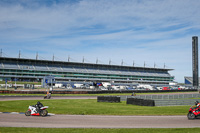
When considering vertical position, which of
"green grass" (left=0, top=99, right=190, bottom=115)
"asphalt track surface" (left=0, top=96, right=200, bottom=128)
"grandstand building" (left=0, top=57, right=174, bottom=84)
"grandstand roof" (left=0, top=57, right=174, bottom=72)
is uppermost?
"grandstand roof" (left=0, top=57, right=174, bottom=72)

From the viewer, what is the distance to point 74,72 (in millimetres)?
135000

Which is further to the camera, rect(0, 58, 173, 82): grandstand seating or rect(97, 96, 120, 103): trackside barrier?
rect(0, 58, 173, 82): grandstand seating

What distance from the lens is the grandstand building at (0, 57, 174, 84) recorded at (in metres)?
121

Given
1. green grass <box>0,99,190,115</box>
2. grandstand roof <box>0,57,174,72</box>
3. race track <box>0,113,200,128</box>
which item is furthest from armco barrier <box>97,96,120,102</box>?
grandstand roof <box>0,57,174,72</box>

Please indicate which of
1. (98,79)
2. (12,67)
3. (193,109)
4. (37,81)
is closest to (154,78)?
(98,79)

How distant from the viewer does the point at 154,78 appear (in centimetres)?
15738

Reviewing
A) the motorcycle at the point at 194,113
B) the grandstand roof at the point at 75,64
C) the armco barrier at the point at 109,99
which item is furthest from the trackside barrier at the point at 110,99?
the grandstand roof at the point at 75,64

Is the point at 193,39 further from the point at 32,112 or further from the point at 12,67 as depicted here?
the point at 32,112

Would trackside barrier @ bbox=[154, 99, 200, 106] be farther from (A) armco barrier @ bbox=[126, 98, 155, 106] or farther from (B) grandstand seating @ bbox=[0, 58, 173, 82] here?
(B) grandstand seating @ bbox=[0, 58, 173, 82]

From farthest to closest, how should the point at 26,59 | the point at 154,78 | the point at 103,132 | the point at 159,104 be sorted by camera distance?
the point at 154,78, the point at 26,59, the point at 159,104, the point at 103,132

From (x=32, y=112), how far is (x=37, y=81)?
362 ft

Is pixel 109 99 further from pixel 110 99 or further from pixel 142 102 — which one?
pixel 142 102

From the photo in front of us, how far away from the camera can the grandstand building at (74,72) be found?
120688 mm

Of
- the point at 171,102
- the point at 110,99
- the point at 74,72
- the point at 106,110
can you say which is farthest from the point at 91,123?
the point at 74,72
